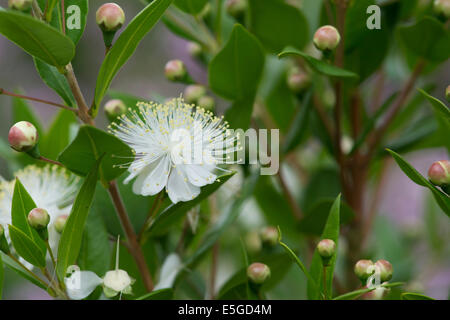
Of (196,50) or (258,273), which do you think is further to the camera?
(196,50)

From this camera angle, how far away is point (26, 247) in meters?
0.82

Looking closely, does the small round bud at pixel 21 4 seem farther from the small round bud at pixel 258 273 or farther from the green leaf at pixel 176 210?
the small round bud at pixel 258 273

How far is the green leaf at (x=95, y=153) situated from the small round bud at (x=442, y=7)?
57 cm

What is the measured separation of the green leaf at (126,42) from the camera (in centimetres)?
79

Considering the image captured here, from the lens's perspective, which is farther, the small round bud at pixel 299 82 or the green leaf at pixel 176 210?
the small round bud at pixel 299 82

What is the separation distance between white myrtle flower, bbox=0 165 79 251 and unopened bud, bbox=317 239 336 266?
458mm

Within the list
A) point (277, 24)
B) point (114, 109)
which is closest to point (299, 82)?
point (277, 24)

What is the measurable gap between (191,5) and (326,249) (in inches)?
20.5

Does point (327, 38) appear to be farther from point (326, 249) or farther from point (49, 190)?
point (49, 190)

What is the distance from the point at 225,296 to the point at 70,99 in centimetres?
40

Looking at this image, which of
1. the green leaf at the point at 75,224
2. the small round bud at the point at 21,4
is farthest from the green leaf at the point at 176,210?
the small round bud at the point at 21,4
